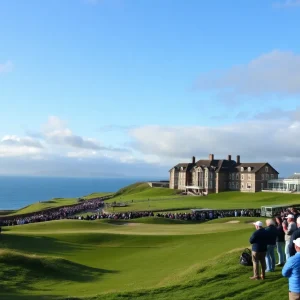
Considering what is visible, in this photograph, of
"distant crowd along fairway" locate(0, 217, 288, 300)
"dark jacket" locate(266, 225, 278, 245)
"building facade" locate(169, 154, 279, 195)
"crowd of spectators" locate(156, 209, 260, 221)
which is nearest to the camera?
"distant crowd along fairway" locate(0, 217, 288, 300)

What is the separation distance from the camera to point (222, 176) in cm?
11306

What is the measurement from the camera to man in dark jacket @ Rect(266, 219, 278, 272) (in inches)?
573

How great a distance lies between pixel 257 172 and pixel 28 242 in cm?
8165

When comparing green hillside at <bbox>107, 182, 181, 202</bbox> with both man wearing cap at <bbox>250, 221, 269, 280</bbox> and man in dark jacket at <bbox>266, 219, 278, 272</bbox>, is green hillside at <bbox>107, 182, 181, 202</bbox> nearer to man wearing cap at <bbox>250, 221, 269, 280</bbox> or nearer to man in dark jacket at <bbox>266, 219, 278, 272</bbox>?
man in dark jacket at <bbox>266, 219, 278, 272</bbox>

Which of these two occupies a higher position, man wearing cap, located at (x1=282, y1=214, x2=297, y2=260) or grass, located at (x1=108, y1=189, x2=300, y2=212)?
man wearing cap, located at (x1=282, y1=214, x2=297, y2=260)

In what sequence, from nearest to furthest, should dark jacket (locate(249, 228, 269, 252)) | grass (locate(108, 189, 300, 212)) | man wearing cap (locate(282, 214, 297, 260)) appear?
dark jacket (locate(249, 228, 269, 252))
man wearing cap (locate(282, 214, 297, 260))
grass (locate(108, 189, 300, 212))

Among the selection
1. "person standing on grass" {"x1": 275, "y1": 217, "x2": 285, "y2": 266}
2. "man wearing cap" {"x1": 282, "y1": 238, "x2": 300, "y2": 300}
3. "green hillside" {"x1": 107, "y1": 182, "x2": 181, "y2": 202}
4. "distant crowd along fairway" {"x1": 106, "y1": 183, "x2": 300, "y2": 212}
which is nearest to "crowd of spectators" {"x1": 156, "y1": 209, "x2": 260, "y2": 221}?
"distant crowd along fairway" {"x1": 106, "y1": 183, "x2": 300, "y2": 212}

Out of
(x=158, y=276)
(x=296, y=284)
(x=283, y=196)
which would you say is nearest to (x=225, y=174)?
(x=283, y=196)

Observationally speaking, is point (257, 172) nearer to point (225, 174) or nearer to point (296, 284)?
point (225, 174)

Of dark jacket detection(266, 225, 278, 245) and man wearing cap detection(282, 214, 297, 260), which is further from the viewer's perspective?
man wearing cap detection(282, 214, 297, 260)

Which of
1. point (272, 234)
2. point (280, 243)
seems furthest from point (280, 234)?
point (272, 234)

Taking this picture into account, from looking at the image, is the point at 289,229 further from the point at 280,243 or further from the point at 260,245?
the point at 280,243

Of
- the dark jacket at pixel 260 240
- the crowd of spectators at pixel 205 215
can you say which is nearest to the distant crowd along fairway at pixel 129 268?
the dark jacket at pixel 260 240

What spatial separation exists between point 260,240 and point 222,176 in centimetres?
9993
